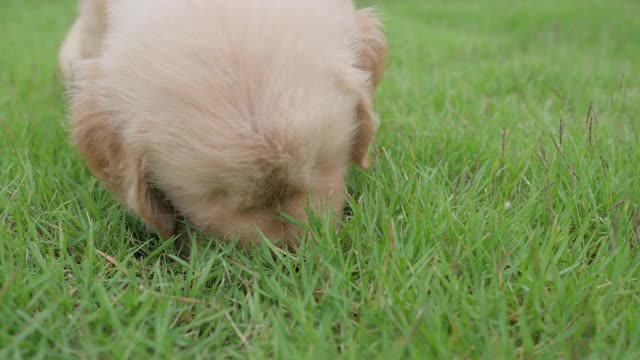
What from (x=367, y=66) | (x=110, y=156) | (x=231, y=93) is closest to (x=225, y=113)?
(x=231, y=93)

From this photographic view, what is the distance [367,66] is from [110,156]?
3.82 ft

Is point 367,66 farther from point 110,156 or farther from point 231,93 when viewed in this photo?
point 110,156

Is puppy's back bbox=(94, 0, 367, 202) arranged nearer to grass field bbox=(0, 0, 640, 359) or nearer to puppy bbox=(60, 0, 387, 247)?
puppy bbox=(60, 0, 387, 247)

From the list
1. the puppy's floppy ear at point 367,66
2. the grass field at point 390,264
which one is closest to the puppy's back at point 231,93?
the puppy's floppy ear at point 367,66

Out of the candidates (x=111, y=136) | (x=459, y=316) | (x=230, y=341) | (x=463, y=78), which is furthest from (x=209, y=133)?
(x=463, y=78)

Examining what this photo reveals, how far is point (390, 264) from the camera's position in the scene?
2.00 meters

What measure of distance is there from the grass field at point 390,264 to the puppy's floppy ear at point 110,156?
0.45ft

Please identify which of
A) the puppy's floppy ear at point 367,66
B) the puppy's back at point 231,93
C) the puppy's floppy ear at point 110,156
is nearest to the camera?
the puppy's back at point 231,93

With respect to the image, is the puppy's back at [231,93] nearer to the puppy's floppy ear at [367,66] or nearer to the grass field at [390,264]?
the puppy's floppy ear at [367,66]

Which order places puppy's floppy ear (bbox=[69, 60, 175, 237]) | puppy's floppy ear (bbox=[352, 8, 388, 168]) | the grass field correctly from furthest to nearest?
puppy's floppy ear (bbox=[352, 8, 388, 168])
puppy's floppy ear (bbox=[69, 60, 175, 237])
the grass field

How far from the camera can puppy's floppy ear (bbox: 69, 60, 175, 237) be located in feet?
7.22

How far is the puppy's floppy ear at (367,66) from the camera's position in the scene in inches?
96.4

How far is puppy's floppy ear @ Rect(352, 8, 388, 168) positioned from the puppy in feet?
0.04

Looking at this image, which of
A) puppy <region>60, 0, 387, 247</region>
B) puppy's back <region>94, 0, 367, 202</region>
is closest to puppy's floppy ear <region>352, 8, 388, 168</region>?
puppy <region>60, 0, 387, 247</region>
